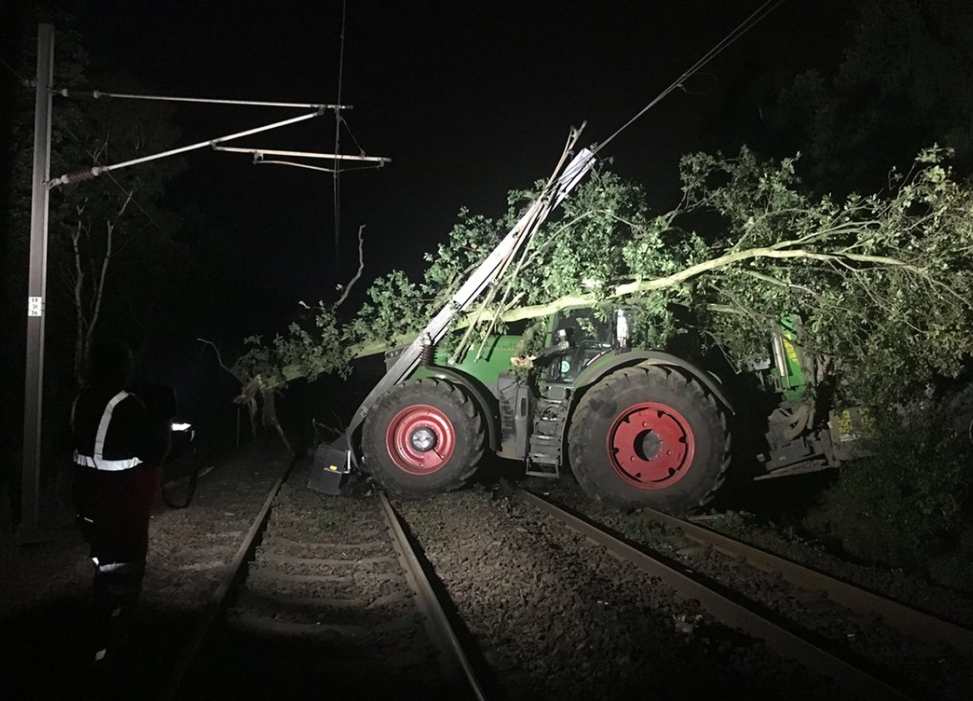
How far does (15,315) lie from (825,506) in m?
11.6

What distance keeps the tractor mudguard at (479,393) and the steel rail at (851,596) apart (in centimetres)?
290

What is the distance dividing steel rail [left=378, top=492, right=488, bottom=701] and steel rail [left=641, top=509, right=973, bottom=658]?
10.2 feet

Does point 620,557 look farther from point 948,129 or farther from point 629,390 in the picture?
point 948,129

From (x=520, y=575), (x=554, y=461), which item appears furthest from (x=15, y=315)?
(x=520, y=575)

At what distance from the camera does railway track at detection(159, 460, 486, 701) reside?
15.4 feet

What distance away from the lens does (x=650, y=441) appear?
31.0 feet

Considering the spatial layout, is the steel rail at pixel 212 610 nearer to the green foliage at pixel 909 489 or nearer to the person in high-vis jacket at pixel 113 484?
the person in high-vis jacket at pixel 113 484

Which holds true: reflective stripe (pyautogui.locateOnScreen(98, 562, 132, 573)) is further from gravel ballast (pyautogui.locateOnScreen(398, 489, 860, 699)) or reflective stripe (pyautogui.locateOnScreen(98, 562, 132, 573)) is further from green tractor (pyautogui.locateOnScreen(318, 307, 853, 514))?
green tractor (pyautogui.locateOnScreen(318, 307, 853, 514))

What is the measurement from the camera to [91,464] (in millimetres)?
4391

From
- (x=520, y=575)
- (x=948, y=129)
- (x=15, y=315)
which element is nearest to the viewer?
(x=520, y=575)

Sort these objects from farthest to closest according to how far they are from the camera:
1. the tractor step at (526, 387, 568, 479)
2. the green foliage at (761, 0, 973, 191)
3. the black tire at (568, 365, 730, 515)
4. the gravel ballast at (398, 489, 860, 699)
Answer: the green foliage at (761, 0, 973, 191) → the tractor step at (526, 387, 568, 479) → the black tire at (568, 365, 730, 515) → the gravel ballast at (398, 489, 860, 699)

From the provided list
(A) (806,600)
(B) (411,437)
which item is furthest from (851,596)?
(B) (411,437)

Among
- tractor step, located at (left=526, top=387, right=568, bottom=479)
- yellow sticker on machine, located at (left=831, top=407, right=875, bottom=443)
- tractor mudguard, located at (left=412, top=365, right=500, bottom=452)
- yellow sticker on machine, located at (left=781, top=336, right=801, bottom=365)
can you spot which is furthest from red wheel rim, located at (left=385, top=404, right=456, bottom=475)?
yellow sticker on machine, located at (left=831, top=407, right=875, bottom=443)

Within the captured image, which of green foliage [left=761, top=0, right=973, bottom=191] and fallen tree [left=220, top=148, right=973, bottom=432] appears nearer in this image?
fallen tree [left=220, top=148, right=973, bottom=432]
